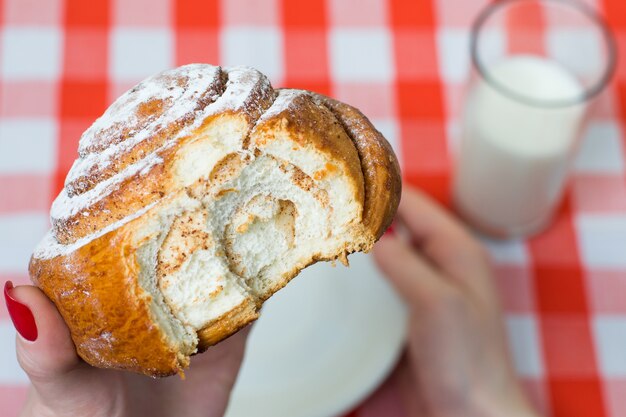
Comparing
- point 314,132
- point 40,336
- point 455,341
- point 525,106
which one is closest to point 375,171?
point 314,132

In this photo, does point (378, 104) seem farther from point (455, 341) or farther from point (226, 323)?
point (226, 323)

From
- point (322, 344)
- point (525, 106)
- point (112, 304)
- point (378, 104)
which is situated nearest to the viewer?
point (112, 304)

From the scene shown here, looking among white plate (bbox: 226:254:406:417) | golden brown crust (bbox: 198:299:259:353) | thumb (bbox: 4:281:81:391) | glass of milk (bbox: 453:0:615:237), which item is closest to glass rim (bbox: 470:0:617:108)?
glass of milk (bbox: 453:0:615:237)

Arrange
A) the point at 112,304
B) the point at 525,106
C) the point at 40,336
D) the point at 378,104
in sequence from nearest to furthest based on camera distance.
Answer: the point at 112,304, the point at 40,336, the point at 525,106, the point at 378,104

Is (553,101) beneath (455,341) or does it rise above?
above

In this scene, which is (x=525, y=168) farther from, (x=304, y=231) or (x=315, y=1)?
(x=304, y=231)

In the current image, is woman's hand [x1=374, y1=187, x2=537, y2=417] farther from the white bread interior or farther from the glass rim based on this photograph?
the white bread interior
